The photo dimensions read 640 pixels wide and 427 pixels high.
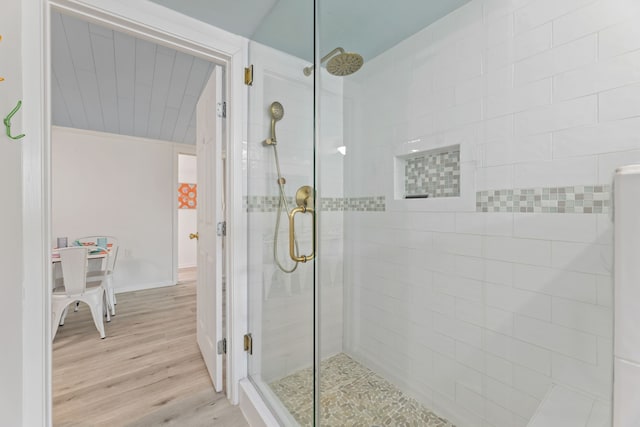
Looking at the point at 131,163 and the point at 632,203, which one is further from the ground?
the point at 131,163

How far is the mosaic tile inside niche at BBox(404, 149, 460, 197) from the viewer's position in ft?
4.69

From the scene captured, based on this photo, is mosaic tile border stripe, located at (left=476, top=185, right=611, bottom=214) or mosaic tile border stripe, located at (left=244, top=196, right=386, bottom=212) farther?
mosaic tile border stripe, located at (left=244, top=196, right=386, bottom=212)

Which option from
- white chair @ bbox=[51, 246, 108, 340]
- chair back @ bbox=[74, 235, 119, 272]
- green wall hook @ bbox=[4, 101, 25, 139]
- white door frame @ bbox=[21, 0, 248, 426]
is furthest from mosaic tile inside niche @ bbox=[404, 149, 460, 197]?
chair back @ bbox=[74, 235, 119, 272]

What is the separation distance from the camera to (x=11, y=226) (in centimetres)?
104

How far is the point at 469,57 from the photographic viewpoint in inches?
52.4

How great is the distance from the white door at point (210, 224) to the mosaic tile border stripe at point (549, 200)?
1.49m

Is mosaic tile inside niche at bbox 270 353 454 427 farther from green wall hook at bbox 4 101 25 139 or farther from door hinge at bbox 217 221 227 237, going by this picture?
green wall hook at bbox 4 101 25 139

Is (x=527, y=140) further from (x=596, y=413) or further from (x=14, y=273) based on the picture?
(x=14, y=273)

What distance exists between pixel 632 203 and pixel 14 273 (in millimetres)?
1783

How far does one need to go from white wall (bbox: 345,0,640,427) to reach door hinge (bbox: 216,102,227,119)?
2.61 ft

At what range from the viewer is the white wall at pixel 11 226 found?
1.01 meters

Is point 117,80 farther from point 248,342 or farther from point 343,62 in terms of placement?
point 248,342

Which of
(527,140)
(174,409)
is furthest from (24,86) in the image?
(527,140)

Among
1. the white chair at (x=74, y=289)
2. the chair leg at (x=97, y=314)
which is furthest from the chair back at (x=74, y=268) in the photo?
the chair leg at (x=97, y=314)
